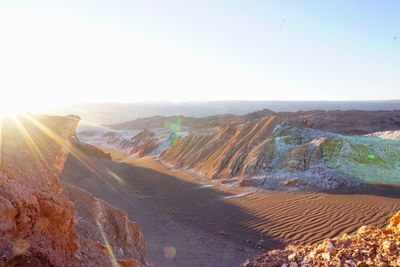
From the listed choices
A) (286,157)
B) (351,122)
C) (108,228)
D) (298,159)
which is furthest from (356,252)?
(351,122)

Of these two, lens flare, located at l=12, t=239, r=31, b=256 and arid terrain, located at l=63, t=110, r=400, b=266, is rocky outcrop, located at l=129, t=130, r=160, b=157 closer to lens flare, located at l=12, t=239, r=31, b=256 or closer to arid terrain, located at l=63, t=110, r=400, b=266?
arid terrain, located at l=63, t=110, r=400, b=266

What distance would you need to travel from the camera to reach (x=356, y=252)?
4824 millimetres

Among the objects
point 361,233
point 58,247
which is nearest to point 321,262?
point 361,233

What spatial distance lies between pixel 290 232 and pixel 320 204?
127 inches

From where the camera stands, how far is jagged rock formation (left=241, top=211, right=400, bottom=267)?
4.59 meters

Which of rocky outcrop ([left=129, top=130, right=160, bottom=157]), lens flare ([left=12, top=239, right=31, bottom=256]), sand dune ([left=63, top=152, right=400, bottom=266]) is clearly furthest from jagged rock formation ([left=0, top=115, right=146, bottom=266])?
rocky outcrop ([left=129, top=130, right=160, bottom=157])

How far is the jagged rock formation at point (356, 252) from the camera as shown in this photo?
4.59 m

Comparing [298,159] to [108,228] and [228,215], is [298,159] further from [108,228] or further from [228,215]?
[108,228]

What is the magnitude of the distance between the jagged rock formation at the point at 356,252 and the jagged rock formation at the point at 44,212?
2959mm

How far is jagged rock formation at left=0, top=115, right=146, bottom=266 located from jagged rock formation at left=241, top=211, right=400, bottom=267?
2.96 metres

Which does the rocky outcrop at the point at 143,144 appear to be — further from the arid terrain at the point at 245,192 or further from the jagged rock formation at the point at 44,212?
the jagged rock formation at the point at 44,212

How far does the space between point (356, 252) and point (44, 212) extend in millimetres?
4066

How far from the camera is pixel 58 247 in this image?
5109mm

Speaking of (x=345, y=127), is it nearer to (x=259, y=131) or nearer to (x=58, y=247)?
(x=259, y=131)
